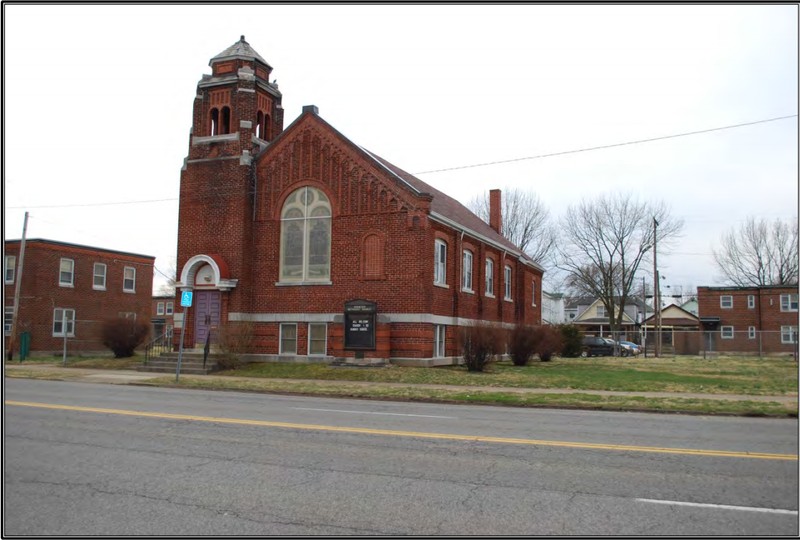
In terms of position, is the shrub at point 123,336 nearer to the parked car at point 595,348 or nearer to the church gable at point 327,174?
the church gable at point 327,174

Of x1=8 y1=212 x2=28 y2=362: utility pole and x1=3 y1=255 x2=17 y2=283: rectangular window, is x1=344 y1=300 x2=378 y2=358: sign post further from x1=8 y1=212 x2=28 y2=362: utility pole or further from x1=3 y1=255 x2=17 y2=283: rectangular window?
x1=3 y1=255 x2=17 y2=283: rectangular window

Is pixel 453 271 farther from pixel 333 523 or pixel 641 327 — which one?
pixel 641 327

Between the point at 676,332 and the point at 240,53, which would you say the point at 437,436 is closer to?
the point at 240,53

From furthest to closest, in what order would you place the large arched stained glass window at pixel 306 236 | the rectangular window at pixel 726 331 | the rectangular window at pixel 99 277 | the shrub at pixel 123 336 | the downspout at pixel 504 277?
the rectangular window at pixel 726 331, the rectangular window at pixel 99 277, the downspout at pixel 504 277, the shrub at pixel 123 336, the large arched stained glass window at pixel 306 236

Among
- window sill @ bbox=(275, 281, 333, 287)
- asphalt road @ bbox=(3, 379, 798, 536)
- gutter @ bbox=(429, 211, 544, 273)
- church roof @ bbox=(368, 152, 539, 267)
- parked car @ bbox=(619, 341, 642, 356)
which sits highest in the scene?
church roof @ bbox=(368, 152, 539, 267)

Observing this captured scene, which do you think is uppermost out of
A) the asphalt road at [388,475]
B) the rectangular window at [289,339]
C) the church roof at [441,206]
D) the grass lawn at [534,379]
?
the church roof at [441,206]

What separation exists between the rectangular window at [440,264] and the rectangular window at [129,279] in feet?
83.3

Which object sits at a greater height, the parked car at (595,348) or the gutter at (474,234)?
the gutter at (474,234)

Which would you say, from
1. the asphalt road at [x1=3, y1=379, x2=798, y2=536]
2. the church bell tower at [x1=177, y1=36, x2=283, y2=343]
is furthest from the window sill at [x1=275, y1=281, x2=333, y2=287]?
the asphalt road at [x1=3, y1=379, x2=798, y2=536]

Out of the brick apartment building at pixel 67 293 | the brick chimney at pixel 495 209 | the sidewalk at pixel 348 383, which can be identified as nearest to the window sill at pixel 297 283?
the sidewalk at pixel 348 383

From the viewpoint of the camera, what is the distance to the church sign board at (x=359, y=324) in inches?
999

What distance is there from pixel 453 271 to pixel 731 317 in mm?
43005

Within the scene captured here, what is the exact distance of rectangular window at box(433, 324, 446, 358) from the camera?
26672 mm

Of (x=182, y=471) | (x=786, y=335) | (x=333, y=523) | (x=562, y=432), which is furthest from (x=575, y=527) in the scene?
(x=786, y=335)
